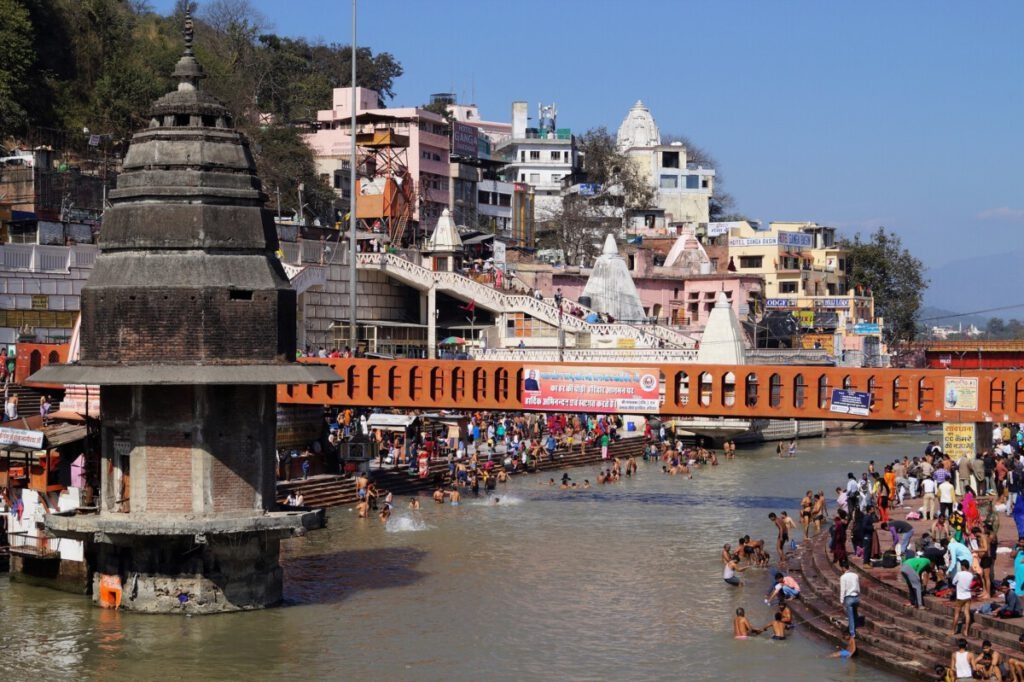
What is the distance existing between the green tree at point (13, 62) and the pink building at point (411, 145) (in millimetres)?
19836

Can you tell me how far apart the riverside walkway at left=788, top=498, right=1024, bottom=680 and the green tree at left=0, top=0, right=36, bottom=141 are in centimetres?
4107

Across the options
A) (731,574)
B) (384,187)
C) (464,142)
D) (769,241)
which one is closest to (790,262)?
(769,241)

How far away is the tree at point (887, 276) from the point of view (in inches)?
3511

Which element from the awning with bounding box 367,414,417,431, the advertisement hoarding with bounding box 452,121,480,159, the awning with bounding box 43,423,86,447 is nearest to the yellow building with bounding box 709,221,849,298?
the advertisement hoarding with bounding box 452,121,480,159

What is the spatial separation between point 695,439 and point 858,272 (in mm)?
35994

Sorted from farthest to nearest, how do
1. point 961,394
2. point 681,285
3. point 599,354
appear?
point 681,285
point 599,354
point 961,394

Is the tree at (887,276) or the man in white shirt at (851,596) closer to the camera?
the man in white shirt at (851,596)

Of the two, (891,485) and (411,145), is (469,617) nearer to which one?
(891,485)

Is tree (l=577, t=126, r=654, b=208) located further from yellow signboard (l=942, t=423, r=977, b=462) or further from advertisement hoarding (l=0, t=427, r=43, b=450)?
advertisement hoarding (l=0, t=427, r=43, b=450)

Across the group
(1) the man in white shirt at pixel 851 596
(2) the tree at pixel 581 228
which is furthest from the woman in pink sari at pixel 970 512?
(2) the tree at pixel 581 228

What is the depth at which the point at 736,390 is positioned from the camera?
116 feet

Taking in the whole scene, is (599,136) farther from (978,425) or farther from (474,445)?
(978,425)

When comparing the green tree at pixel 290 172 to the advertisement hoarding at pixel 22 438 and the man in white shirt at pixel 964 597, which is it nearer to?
the advertisement hoarding at pixel 22 438

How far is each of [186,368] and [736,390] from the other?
1578cm
